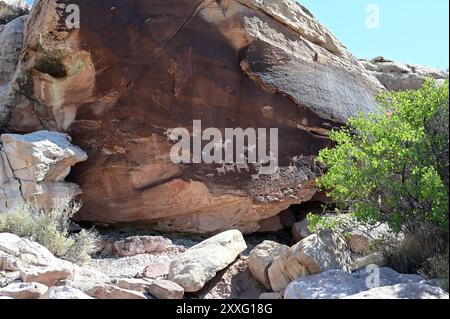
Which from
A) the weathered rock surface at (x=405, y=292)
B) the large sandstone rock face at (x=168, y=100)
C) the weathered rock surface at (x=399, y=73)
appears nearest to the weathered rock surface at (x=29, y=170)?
the large sandstone rock face at (x=168, y=100)

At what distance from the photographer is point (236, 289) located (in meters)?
6.28

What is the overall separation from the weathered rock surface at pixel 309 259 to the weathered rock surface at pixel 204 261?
0.69 m

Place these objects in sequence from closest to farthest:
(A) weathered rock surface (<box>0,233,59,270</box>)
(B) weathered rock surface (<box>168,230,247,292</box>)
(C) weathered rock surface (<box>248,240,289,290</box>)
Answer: (B) weathered rock surface (<box>168,230,247,292</box>) → (C) weathered rock surface (<box>248,240,289,290</box>) → (A) weathered rock surface (<box>0,233,59,270</box>)

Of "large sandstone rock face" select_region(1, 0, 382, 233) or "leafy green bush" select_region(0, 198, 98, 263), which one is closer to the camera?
"leafy green bush" select_region(0, 198, 98, 263)

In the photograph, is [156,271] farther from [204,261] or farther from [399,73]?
[399,73]

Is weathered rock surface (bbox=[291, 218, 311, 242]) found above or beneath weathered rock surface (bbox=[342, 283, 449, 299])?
beneath

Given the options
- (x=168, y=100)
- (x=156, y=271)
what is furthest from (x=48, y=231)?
(x=168, y=100)

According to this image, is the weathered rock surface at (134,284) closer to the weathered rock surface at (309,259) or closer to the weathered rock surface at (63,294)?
the weathered rock surface at (63,294)

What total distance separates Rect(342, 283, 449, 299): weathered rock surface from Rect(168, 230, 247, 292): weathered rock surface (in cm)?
213

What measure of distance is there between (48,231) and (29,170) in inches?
50.6

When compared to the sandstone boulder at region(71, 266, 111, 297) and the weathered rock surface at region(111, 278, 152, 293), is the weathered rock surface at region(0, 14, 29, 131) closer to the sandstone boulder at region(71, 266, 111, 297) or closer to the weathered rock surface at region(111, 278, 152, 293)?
the sandstone boulder at region(71, 266, 111, 297)

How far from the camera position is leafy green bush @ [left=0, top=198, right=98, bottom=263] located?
7160 millimetres

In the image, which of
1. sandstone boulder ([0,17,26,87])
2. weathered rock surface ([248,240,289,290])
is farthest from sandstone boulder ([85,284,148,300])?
sandstone boulder ([0,17,26,87])
